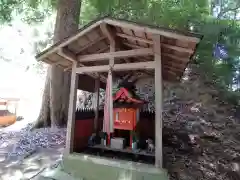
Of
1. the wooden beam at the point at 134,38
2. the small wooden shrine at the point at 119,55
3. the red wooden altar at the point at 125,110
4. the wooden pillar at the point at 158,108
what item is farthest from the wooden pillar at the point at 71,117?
the wooden pillar at the point at 158,108

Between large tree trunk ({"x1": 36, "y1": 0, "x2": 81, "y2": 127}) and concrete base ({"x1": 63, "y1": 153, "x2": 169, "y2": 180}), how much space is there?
3326mm

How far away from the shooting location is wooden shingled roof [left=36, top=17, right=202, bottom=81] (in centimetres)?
323

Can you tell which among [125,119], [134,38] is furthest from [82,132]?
[134,38]

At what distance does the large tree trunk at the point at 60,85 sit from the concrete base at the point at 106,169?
10.9ft

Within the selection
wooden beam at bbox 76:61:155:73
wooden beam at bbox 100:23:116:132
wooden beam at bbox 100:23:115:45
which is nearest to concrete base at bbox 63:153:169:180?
wooden beam at bbox 100:23:116:132

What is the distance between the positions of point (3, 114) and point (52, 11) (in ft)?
24.2

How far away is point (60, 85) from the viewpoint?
7059 mm

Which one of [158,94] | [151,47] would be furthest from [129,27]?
[158,94]

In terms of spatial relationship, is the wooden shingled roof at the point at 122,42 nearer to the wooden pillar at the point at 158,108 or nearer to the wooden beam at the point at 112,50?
the wooden beam at the point at 112,50

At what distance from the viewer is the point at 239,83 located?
1009 centimetres

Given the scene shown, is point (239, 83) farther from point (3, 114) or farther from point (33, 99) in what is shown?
point (33, 99)

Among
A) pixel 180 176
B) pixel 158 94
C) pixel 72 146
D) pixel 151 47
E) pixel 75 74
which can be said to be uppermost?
pixel 151 47

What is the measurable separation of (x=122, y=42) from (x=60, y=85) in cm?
357

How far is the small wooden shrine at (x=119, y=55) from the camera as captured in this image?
3.39 m
